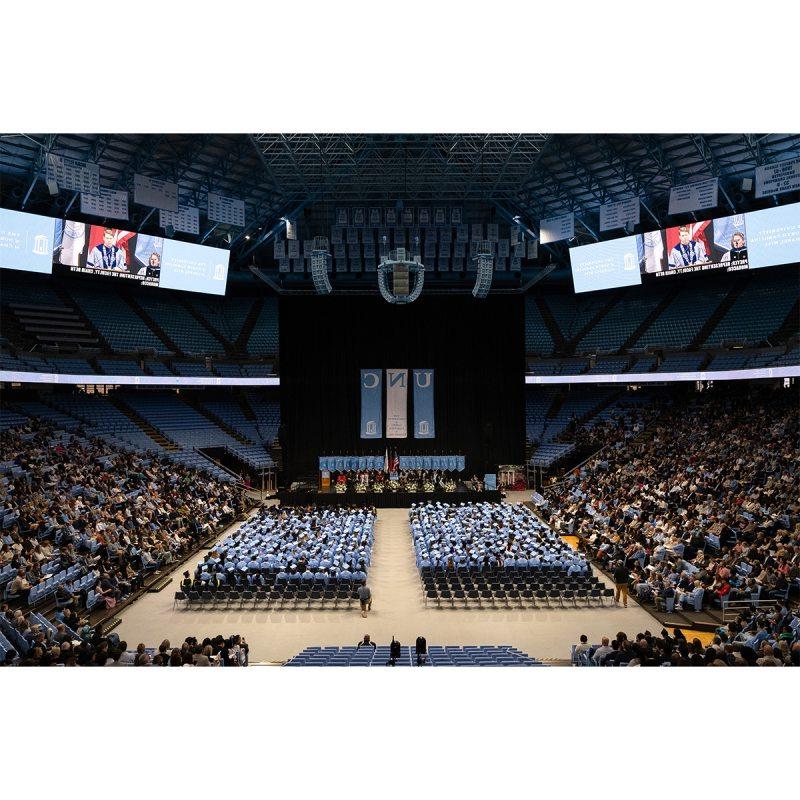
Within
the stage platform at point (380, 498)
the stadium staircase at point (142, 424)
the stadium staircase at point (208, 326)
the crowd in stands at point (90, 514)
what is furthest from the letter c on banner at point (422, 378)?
the stadium staircase at point (142, 424)

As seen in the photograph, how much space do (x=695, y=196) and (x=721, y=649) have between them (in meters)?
17.4

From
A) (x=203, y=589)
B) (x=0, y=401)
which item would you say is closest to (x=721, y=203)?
(x=203, y=589)

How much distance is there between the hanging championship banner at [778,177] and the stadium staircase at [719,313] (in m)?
13.0

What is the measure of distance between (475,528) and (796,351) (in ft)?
54.6

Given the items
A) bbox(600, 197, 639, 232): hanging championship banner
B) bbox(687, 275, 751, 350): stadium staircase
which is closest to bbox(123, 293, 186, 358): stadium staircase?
bbox(600, 197, 639, 232): hanging championship banner

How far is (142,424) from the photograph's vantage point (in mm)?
31969

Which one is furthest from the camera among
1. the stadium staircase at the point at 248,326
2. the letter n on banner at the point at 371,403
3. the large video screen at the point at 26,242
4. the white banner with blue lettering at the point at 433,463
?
the stadium staircase at the point at 248,326

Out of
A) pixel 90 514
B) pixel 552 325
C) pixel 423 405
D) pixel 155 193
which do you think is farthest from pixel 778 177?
pixel 90 514

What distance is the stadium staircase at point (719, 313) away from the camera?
3200cm

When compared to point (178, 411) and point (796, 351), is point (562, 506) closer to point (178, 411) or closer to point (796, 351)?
point (796, 351)

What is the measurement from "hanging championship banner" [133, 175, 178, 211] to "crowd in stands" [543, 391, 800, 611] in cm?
1914

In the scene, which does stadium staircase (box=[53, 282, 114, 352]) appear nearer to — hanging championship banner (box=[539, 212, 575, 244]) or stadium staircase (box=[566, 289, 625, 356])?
hanging championship banner (box=[539, 212, 575, 244])

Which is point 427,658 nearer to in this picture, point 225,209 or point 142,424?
point 225,209

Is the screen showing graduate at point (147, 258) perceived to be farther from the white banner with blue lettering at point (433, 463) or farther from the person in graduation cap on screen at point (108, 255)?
the white banner with blue lettering at point (433, 463)
